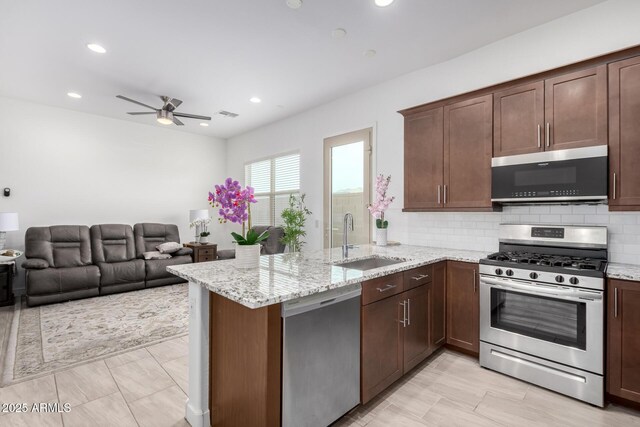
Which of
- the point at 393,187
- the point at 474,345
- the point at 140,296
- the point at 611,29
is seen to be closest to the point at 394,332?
the point at 474,345

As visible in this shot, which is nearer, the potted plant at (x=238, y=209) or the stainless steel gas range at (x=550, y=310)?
the potted plant at (x=238, y=209)

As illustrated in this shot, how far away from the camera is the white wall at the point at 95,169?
478 cm

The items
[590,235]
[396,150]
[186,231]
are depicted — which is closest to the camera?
[590,235]

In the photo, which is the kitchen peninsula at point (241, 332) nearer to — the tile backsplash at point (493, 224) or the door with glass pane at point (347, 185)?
the tile backsplash at point (493, 224)

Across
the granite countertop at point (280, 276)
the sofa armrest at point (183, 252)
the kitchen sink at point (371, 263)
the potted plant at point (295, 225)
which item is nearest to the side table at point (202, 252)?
the sofa armrest at point (183, 252)

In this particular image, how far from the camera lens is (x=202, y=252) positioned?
19.2ft

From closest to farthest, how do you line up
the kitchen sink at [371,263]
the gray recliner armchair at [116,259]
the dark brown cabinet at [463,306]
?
the dark brown cabinet at [463,306], the kitchen sink at [371,263], the gray recliner armchair at [116,259]

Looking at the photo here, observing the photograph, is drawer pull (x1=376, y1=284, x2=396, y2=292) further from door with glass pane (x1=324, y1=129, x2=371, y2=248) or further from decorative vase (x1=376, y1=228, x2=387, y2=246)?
door with glass pane (x1=324, y1=129, x2=371, y2=248)

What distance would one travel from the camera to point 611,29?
7.94ft

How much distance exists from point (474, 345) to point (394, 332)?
967mm

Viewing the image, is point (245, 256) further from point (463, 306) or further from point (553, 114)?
point (553, 114)

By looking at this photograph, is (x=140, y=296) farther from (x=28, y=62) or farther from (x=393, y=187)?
(x=393, y=187)

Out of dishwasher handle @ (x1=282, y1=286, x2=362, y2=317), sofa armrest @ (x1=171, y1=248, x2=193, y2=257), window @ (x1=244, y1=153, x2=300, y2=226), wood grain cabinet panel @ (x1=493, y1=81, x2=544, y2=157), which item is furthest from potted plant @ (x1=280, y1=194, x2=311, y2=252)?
dishwasher handle @ (x1=282, y1=286, x2=362, y2=317)

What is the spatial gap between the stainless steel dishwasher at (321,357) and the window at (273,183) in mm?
3710
